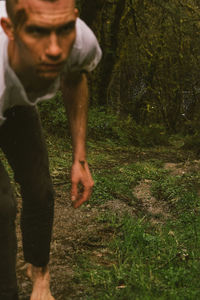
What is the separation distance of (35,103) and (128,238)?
166cm

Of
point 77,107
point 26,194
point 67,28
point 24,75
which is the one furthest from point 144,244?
point 67,28

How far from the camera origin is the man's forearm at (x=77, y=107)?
2365mm

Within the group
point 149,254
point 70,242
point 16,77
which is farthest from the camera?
point 70,242

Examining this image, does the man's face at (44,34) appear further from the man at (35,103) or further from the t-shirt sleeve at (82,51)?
the t-shirt sleeve at (82,51)

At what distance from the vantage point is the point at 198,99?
42.3 feet

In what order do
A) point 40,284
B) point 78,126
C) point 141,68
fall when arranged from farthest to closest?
point 141,68 < point 40,284 < point 78,126

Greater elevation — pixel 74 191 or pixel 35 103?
pixel 35 103

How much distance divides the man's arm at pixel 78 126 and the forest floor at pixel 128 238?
0.71 metres

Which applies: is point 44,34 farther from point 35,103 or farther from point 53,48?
point 35,103

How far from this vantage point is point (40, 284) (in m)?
2.61

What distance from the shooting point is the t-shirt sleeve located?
6.80ft

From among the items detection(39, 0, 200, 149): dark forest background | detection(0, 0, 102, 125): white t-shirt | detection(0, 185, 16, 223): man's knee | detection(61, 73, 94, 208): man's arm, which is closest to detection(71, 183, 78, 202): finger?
detection(61, 73, 94, 208): man's arm

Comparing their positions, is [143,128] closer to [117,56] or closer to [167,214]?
[117,56]

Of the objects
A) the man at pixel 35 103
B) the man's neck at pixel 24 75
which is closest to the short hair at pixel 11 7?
the man at pixel 35 103
